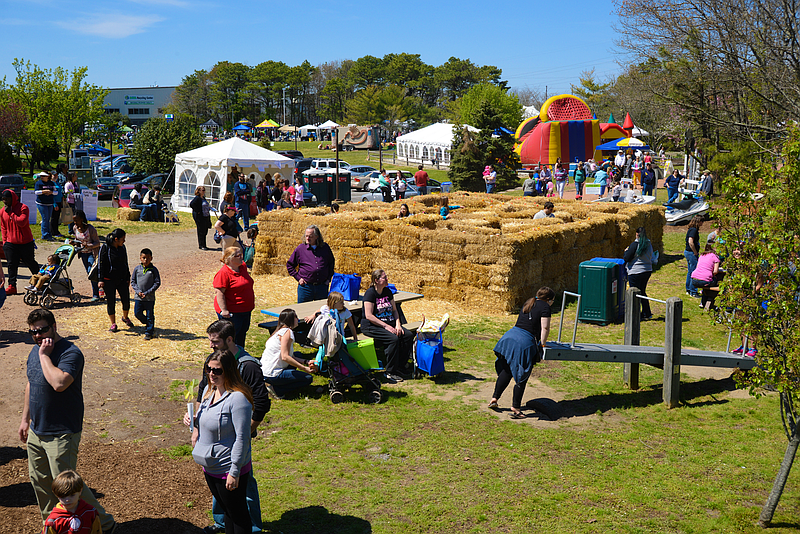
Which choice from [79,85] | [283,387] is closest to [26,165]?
[79,85]

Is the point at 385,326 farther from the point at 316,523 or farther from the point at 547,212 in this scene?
the point at 547,212

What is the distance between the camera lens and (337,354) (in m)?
8.60

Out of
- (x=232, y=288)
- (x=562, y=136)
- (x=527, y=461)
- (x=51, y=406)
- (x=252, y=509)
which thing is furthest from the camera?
(x=562, y=136)

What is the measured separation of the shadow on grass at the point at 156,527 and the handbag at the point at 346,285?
575cm

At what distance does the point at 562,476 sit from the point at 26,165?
60062 mm

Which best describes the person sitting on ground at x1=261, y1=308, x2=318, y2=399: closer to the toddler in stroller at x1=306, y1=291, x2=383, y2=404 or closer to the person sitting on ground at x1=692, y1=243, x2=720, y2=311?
the toddler in stroller at x1=306, y1=291, x2=383, y2=404

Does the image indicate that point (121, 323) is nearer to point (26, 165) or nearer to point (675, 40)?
point (675, 40)

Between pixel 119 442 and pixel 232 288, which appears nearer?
pixel 119 442

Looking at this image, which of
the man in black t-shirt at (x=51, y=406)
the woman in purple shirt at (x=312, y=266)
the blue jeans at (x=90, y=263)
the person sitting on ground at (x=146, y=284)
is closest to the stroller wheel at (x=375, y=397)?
the woman in purple shirt at (x=312, y=266)

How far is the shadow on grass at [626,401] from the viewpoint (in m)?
8.46

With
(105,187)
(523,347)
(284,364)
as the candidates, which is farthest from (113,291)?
(105,187)

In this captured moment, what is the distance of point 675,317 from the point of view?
329 inches

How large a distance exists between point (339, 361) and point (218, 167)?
20598 millimetres

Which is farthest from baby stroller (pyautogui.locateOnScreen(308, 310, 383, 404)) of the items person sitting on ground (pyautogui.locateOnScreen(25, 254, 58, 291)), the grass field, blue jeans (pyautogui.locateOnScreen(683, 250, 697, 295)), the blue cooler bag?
blue jeans (pyautogui.locateOnScreen(683, 250, 697, 295))
